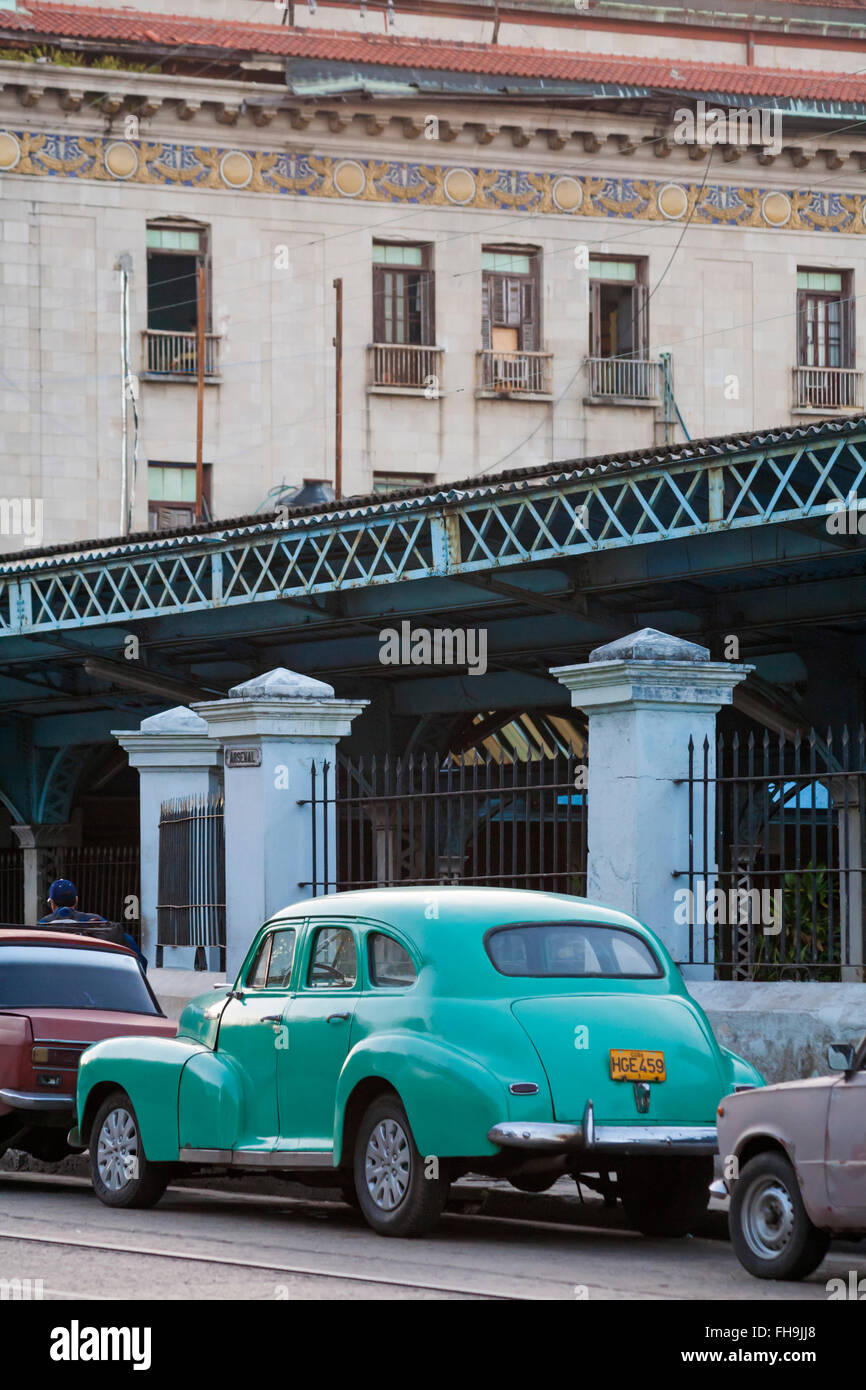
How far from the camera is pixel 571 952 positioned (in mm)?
11320

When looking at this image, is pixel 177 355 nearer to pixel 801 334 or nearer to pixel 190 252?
pixel 190 252

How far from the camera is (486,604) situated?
26.8 meters

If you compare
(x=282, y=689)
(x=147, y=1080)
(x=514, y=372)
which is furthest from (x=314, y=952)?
(x=514, y=372)

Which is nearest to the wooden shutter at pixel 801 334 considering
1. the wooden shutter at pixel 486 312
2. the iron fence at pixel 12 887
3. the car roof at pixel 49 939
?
the wooden shutter at pixel 486 312

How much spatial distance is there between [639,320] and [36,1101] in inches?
1349

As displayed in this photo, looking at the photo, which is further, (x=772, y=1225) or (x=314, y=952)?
(x=314, y=952)

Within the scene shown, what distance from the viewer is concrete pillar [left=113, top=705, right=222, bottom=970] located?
2016cm

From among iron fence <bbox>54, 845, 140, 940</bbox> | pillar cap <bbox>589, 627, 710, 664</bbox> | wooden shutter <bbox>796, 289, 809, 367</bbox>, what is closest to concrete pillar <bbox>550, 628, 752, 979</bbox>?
pillar cap <bbox>589, 627, 710, 664</bbox>

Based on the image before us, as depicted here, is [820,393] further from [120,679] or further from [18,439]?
[120,679]

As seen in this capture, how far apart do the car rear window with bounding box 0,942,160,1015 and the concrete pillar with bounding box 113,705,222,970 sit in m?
4.93

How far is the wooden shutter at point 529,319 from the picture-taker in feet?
149

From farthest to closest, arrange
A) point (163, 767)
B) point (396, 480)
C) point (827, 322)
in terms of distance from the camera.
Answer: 1. point (827, 322)
2. point (396, 480)
3. point (163, 767)

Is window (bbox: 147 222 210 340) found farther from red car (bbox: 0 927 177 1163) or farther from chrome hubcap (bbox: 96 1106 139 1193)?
chrome hubcap (bbox: 96 1106 139 1193)

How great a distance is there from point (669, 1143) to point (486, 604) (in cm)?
1648
